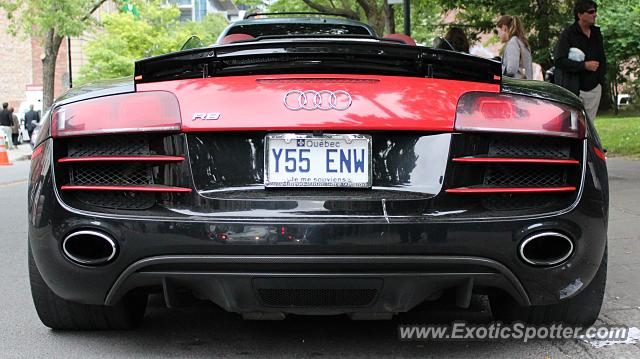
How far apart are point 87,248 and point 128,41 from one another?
48865 mm

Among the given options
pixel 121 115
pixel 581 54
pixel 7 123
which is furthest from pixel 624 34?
pixel 7 123

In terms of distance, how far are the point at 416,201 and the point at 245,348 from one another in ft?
3.56

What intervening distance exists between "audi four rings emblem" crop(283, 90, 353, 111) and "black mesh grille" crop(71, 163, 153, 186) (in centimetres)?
60

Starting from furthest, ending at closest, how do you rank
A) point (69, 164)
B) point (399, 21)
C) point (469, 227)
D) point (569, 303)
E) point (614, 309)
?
point (399, 21) < point (614, 309) < point (569, 303) < point (69, 164) < point (469, 227)

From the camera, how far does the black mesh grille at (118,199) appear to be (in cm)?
298

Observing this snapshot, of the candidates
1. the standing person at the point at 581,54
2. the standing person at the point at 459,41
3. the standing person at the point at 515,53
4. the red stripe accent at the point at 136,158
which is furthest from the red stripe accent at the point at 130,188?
the standing person at the point at 581,54

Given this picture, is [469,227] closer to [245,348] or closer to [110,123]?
[245,348]

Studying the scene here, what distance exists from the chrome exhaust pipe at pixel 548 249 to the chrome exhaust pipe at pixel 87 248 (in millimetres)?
1547

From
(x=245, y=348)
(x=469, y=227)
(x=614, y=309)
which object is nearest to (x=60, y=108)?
(x=245, y=348)

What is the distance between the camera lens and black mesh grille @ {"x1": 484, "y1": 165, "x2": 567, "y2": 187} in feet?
9.87

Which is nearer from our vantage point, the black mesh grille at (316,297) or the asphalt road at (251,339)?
the black mesh grille at (316,297)

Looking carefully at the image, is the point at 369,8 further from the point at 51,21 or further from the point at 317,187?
the point at 317,187

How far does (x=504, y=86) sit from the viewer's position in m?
3.22

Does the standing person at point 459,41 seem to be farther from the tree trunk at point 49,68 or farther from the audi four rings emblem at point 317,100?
the tree trunk at point 49,68
